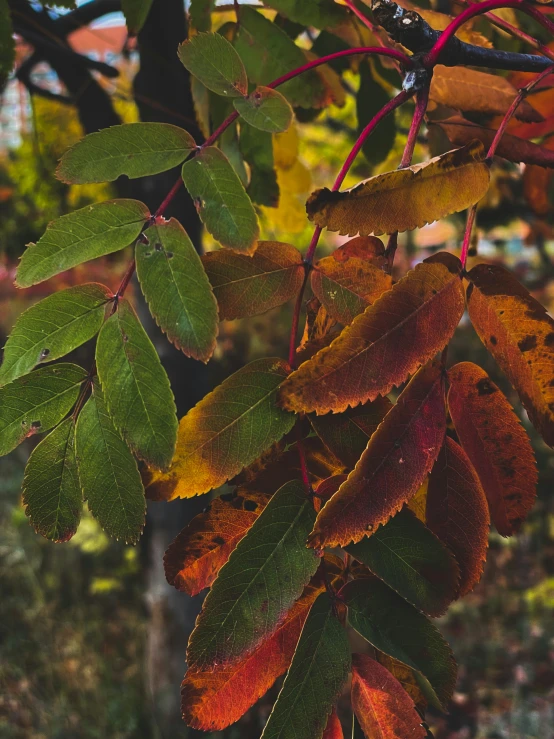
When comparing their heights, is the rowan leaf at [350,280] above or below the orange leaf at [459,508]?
above

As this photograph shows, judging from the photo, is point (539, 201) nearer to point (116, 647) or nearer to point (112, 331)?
point (112, 331)

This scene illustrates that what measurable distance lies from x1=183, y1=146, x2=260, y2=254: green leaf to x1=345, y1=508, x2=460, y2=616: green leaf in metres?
0.24

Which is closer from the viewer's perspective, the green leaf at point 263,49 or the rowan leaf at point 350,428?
the rowan leaf at point 350,428

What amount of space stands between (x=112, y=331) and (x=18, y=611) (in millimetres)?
3673

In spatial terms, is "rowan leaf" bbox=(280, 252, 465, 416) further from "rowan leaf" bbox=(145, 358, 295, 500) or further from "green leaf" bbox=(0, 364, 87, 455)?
"green leaf" bbox=(0, 364, 87, 455)

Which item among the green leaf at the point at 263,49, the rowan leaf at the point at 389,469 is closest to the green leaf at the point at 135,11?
the green leaf at the point at 263,49

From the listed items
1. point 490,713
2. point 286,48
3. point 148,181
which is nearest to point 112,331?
point 286,48

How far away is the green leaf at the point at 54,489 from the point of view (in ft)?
1.68

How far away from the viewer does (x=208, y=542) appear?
20.7 inches

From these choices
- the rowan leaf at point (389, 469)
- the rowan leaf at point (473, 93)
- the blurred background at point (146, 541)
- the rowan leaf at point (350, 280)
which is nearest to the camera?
the rowan leaf at point (389, 469)

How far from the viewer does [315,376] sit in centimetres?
48

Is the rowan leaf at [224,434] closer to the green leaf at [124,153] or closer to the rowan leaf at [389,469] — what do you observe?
the rowan leaf at [389,469]

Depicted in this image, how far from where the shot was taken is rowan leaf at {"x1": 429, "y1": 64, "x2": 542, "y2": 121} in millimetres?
761

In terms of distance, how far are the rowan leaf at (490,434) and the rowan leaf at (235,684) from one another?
0.62 ft
